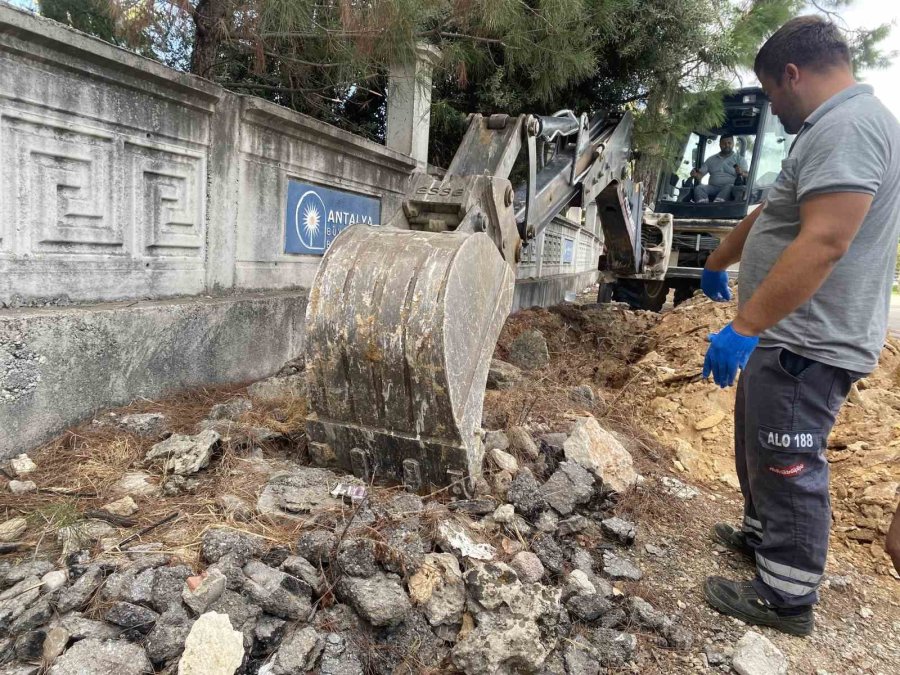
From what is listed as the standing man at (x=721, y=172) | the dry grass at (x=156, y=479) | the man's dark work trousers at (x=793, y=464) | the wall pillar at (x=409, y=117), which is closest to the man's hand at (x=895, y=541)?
the man's dark work trousers at (x=793, y=464)

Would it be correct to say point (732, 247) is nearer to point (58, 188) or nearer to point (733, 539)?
point (733, 539)

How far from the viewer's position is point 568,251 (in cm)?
1177

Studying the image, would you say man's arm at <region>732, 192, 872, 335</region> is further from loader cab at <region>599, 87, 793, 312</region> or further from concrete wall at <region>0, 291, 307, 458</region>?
loader cab at <region>599, 87, 793, 312</region>

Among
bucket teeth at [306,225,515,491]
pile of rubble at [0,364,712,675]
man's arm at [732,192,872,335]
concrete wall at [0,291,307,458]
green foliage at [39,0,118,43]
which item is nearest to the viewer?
pile of rubble at [0,364,712,675]

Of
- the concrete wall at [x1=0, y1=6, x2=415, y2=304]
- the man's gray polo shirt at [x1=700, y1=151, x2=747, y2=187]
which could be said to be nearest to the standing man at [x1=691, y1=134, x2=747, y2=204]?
the man's gray polo shirt at [x1=700, y1=151, x2=747, y2=187]

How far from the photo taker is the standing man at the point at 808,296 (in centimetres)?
169

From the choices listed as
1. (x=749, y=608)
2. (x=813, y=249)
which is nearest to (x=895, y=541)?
(x=749, y=608)

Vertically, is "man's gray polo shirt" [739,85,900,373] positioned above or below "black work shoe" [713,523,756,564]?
above

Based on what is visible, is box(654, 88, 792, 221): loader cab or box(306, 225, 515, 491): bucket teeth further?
box(654, 88, 792, 221): loader cab

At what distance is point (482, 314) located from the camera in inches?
90.0

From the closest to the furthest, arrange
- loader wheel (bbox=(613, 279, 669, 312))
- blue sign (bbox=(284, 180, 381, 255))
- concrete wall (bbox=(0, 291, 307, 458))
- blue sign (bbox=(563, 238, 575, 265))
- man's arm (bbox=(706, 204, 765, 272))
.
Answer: concrete wall (bbox=(0, 291, 307, 458)) < man's arm (bbox=(706, 204, 765, 272)) < blue sign (bbox=(284, 180, 381, 255)) < loader wheel (bbox=(613, 279, 669, 312)) < blue sign (bbox=(563, 238, 575, 265))

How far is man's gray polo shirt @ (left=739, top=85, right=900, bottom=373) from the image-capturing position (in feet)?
5.50

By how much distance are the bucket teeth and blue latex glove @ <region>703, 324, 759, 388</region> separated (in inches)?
33.1

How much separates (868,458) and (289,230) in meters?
3.38
